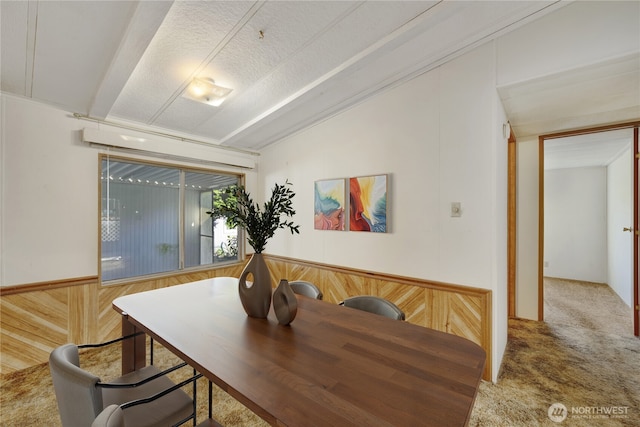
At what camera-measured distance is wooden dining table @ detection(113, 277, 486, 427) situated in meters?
0.81

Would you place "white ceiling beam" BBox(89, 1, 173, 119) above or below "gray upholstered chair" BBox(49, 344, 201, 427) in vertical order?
→ above

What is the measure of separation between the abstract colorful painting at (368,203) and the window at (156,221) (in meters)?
2.05

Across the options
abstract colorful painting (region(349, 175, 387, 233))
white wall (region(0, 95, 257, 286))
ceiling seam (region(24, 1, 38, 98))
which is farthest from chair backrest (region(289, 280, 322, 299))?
ceiling seam (region(24, 1, 38, 98))

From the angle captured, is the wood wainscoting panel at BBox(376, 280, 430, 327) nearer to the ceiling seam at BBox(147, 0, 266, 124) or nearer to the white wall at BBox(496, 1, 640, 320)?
the white wall at BBox(496, 1, 640, 320)

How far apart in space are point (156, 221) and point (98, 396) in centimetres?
274

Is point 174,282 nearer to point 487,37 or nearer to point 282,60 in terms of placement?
point 282,60

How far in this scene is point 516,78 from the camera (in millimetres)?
2131

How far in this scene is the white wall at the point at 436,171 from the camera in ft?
7.38

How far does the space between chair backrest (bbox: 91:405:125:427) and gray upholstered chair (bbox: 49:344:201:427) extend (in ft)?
0.69

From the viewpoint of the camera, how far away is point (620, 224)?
4.30 metres

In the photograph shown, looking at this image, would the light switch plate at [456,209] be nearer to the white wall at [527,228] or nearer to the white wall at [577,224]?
the white wall at [527,228]

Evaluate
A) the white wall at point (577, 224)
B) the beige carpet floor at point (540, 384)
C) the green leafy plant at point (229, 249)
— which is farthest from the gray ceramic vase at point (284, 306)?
the white wall at point (577, 224)

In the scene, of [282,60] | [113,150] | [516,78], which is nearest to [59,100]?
[113,150]

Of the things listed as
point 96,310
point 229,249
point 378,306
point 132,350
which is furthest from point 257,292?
point 229,249
